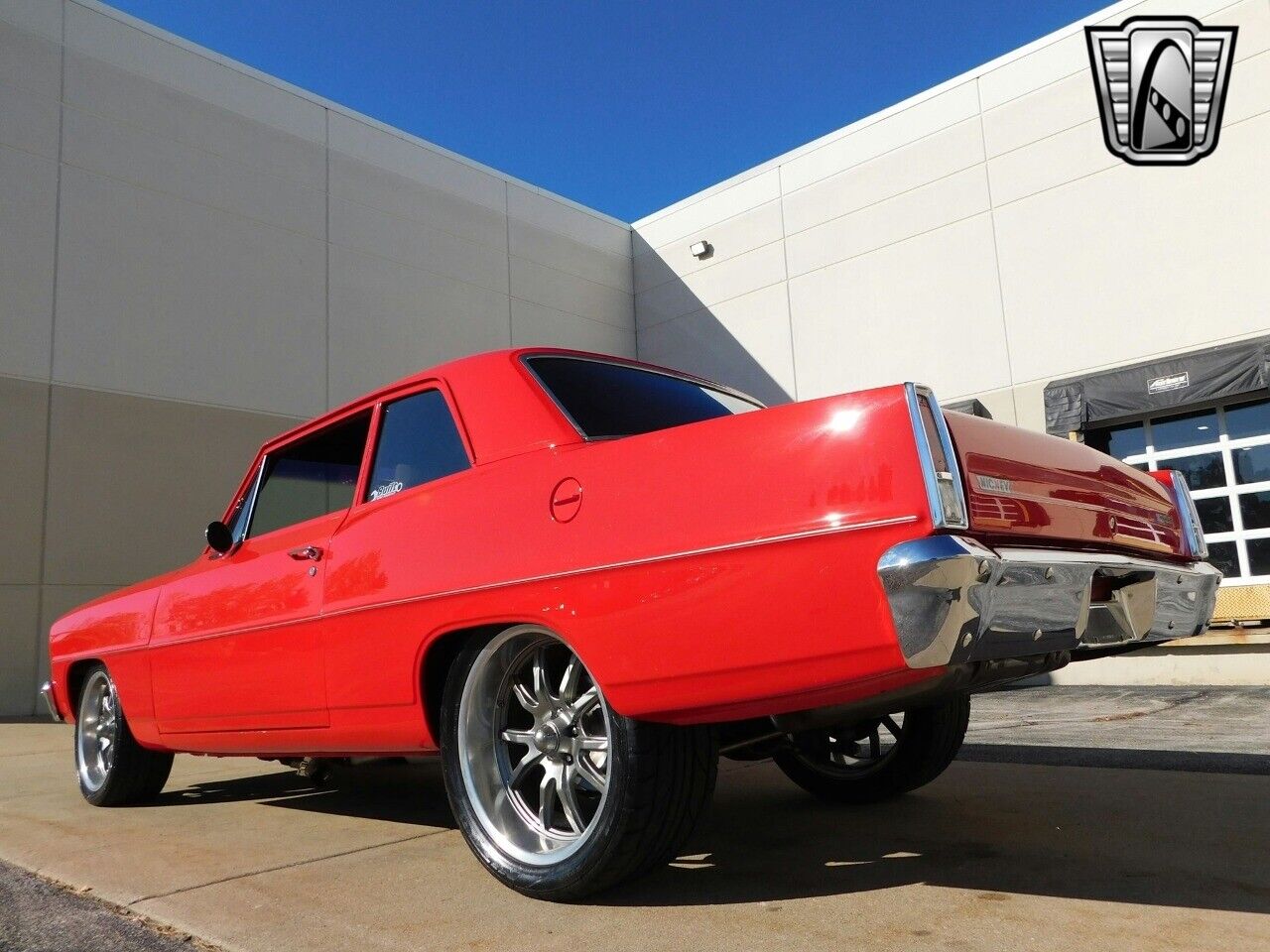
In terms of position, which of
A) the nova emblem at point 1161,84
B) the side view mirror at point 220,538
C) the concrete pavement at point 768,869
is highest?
the nova emblem at point 1161,84

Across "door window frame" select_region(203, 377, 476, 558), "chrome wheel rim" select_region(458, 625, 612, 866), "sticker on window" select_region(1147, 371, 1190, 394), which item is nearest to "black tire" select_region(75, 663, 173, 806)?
"door window frame" select_region(203, 377, 476, 558)

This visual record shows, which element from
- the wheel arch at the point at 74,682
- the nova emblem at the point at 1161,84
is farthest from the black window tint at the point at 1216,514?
→ the wheel arch at the point at 74,682

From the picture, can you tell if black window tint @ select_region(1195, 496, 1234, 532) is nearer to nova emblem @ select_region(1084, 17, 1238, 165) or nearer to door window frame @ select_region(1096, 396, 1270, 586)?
door window frame @ select_region(1096, 396, 1270, 586)

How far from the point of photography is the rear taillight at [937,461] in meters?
1.94

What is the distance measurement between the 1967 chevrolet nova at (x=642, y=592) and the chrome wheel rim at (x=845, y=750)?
0.04 ft

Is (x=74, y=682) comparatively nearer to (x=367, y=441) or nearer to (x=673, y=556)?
(x=367, y=441)

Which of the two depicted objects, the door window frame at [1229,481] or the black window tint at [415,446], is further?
the door window frame at [1229,481]

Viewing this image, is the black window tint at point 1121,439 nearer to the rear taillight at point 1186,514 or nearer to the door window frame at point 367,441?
the rear taillight at point 1186,514

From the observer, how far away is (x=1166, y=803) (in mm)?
3363

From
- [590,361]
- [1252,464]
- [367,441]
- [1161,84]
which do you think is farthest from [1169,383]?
[367,441]

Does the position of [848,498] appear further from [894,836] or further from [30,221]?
[30,221]

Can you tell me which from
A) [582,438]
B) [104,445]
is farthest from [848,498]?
[104,445]

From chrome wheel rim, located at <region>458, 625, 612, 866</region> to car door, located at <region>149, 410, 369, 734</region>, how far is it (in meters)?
0.70

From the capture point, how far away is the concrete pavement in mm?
2139
